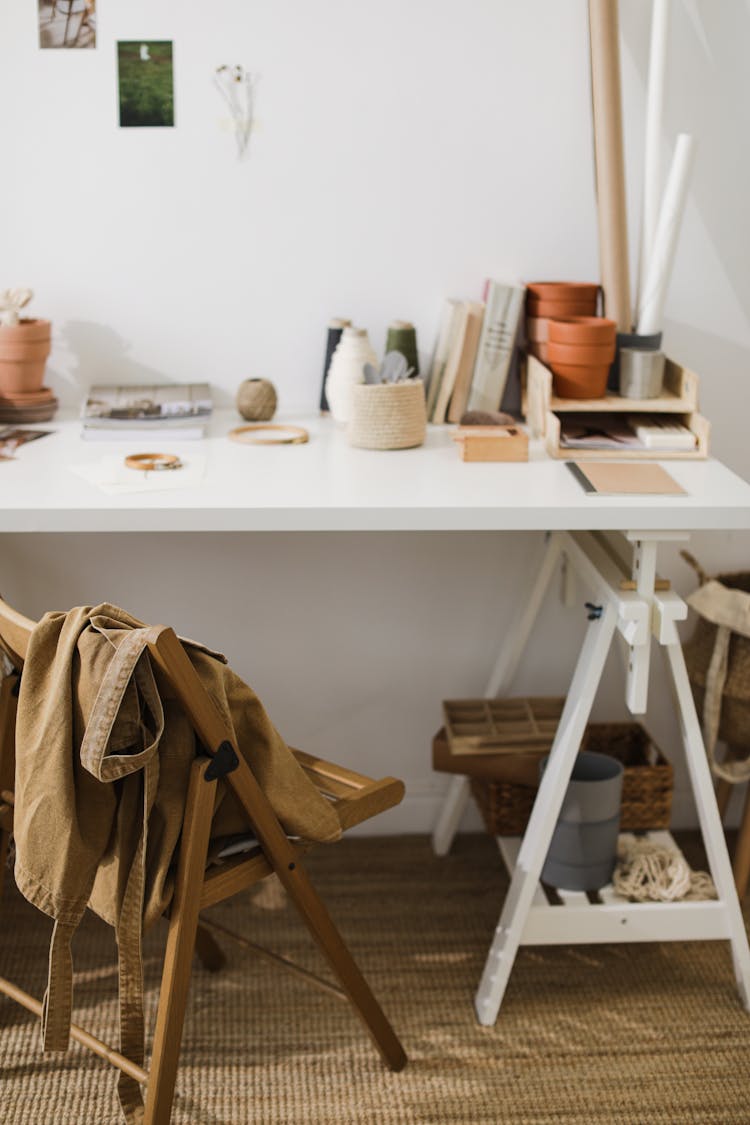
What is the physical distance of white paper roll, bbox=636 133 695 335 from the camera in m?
2.05

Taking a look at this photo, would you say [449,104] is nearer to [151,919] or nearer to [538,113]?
[538,113]

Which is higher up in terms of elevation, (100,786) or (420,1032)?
(100,786)

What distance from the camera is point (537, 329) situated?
223cm

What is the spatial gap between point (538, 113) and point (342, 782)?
1.32m

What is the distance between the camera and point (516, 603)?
2.54 m

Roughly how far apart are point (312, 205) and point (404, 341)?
320 mm

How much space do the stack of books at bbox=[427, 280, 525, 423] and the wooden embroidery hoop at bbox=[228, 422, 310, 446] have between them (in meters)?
0.28

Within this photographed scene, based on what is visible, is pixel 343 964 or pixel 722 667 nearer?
pixel 343 964

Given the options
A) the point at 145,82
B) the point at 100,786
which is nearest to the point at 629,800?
the point at 100,786

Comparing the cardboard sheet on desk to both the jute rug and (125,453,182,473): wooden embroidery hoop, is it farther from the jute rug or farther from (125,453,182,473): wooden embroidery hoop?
the jute rug

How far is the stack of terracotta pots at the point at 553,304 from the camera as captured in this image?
86.7 inches

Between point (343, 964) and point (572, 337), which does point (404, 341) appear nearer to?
point (572, 337)

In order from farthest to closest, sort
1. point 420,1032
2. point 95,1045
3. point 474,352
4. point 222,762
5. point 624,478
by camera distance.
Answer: point 474,352 < point 420,1032 < point 624,478 < point 95,1045 < point 222,762

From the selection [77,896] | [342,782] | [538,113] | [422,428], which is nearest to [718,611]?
[422,428]
